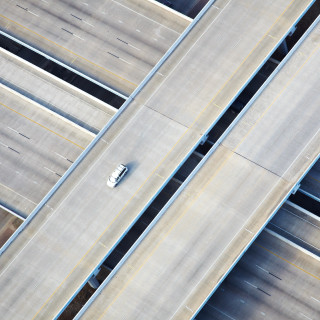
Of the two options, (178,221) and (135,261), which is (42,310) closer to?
(135,261)

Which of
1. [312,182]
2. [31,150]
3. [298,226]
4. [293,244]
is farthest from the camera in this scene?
[31,150]

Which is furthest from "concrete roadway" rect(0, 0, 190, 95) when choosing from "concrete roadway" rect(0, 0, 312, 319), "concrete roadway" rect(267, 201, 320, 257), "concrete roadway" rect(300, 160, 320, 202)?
"concrete roadway" rect(267, 201, 320, 257)

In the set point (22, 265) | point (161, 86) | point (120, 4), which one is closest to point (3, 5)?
point (120, 4)

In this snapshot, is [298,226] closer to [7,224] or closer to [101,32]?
[101,32]

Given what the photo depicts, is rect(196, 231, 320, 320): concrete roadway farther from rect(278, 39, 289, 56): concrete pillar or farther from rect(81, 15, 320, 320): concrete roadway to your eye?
rect(278, 39, 289, 56): concrete pillar

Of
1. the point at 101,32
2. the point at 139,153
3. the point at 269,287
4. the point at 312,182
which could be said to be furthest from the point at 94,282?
the point at 101,32

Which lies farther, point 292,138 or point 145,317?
point 292,138

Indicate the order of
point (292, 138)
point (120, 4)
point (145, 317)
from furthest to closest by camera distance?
point (120, 4)
point (292, 138)
point (145, 317)
